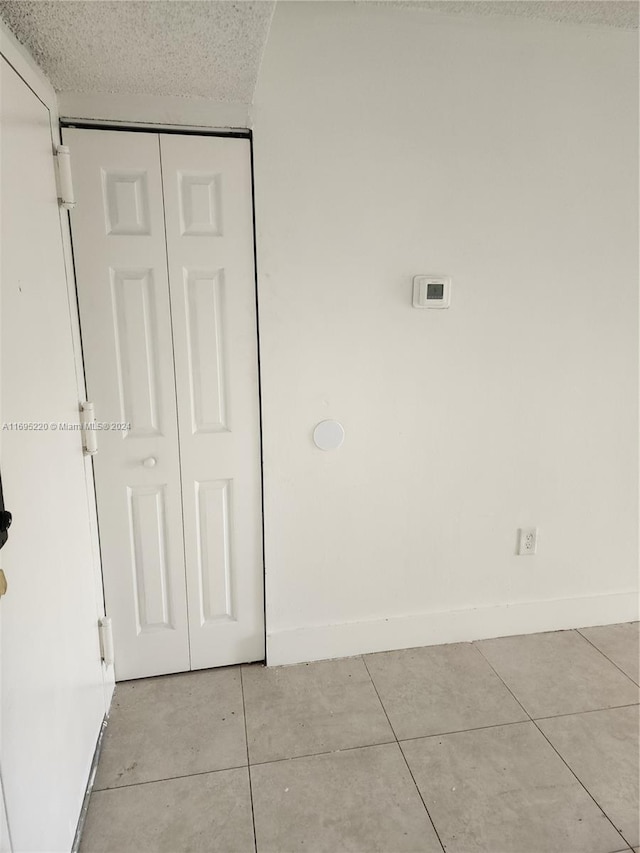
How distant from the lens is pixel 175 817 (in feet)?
4.79

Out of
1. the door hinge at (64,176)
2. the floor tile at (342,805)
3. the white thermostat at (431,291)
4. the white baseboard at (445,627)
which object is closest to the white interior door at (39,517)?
the door hinge at (64,176)

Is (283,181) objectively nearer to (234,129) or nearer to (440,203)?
(234,129)

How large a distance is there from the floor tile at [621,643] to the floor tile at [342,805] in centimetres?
108

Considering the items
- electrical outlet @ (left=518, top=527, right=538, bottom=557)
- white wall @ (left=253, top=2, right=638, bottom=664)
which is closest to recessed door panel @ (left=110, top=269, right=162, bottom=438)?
white wall @ (left=253, top=2, right=638, bottom=664)

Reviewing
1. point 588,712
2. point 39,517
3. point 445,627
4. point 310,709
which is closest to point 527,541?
point 445,627

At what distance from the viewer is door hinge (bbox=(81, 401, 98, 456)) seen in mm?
1658

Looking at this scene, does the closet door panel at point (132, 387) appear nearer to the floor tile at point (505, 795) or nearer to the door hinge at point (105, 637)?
the door hinge at point (105, 637)

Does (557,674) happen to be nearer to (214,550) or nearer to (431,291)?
(214,550)

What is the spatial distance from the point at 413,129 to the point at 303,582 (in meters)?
1.74

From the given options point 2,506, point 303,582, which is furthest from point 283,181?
point 303,582

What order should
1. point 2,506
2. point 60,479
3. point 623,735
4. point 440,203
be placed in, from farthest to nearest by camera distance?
point 440,203, point 623,735, point 60,479, point 2,506

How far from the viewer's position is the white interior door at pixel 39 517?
1.04m

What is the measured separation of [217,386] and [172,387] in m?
0.16

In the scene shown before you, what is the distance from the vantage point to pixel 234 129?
1.70 m
